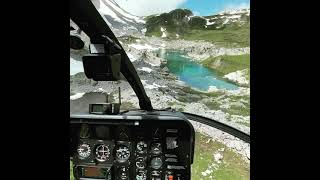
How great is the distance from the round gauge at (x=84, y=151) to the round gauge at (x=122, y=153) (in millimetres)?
217

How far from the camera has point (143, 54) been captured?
421cm

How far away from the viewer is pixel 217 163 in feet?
14.1

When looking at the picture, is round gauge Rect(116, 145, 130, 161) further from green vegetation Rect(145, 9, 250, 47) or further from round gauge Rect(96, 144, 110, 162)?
green vegetation Rect(145, 9, 250, 47)

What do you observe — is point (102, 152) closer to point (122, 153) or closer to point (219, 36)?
point (122, 153)

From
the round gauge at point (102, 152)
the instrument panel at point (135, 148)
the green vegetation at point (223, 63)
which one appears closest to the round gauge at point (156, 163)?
the instrument panel at point (135, 148)

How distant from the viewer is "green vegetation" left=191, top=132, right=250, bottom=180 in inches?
158

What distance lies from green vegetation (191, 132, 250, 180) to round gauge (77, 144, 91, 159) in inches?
60.1

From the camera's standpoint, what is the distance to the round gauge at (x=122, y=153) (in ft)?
8.67

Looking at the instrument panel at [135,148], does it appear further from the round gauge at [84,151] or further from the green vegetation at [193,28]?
the green vegetation at [193,28]
